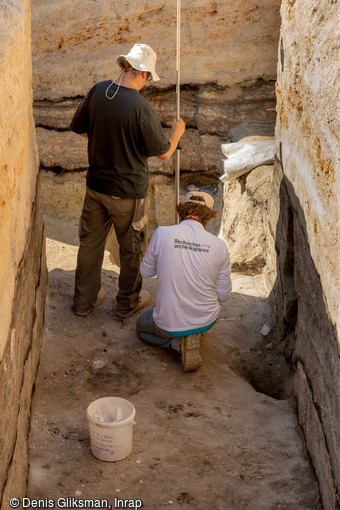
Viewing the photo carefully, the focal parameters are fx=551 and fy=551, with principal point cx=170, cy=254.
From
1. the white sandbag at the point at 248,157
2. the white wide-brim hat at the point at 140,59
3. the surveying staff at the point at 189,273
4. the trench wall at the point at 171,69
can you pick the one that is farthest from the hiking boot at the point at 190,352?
the trench wall at the point at 171,69

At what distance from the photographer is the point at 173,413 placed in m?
3.19

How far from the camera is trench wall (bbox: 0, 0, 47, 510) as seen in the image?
7.43ft

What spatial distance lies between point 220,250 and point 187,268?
0.24 metres

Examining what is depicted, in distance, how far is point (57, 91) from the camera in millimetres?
6863

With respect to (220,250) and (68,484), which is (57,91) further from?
(68,484)

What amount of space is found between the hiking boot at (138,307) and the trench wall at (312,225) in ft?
3.36

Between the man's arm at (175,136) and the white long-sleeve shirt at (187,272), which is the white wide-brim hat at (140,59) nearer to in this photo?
the man's arm at (175,136)

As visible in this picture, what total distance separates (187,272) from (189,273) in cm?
1

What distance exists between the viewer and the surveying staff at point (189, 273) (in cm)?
346

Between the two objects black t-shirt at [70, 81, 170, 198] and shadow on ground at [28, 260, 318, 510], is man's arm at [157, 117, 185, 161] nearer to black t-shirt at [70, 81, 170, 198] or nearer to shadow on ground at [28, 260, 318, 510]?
black t-shirt at [70, 81, 170, 198]

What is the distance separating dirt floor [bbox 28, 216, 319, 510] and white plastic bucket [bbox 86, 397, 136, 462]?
6cm

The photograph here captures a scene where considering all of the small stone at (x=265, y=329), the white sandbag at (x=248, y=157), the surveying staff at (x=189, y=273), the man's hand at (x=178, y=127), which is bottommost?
the small stone at (x=265, y=329)

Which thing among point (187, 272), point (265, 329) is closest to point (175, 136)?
point (187, 272)

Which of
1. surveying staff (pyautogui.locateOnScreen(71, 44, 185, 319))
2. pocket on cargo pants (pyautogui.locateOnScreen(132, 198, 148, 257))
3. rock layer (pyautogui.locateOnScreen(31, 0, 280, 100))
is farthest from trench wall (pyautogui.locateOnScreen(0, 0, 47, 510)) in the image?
rock layer (pyautogui.locateOnScreen(31, 0, 280, 100))
